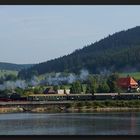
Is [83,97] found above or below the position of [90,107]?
above

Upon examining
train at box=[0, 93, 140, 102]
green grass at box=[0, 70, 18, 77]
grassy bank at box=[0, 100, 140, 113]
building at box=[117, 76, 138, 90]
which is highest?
green grass at box=[0, 70, 18, 77]

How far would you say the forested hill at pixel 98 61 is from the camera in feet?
A: 101

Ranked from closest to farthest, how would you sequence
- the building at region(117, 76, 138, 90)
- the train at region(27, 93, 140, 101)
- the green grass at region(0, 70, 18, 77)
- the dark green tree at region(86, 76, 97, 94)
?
the train at region(27, 93, 140, 101) → the dark green tree at region(86, 76, 97, 94) → the building at region(117, 76, 138, 90) → the green grass at region(0, 70, 18, 77)

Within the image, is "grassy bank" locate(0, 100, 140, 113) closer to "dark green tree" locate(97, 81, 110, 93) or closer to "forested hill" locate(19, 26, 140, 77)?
"dark green tree" locate(97, 81, 110, 93)

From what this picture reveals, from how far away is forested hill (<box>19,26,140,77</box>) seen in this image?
3084 cm

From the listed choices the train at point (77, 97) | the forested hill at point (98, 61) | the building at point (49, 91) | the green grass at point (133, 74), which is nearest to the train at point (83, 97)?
the train at point (77, 97)

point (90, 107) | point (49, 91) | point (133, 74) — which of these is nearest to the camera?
point (90, 107)

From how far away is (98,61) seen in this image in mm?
31297

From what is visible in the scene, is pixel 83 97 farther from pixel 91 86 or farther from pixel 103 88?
pixel 91 86

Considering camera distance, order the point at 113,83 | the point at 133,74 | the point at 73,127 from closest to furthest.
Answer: the point at 73,127 < the point at 113,83 < the point at 133,74

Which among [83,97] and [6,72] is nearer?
[83,97]

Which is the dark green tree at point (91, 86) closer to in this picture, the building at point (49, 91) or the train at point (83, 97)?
the train at point (83, 97)

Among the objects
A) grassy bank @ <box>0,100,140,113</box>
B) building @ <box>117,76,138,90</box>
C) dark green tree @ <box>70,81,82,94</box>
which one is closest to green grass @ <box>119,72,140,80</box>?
building @ <box>117,76,138,90</box>

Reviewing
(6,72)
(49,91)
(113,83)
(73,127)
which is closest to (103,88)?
(113,83)
